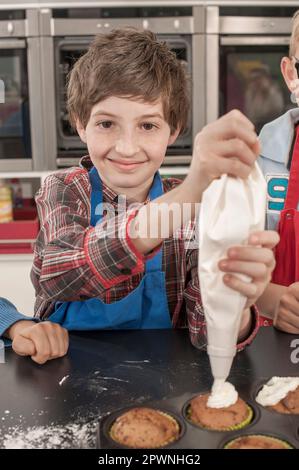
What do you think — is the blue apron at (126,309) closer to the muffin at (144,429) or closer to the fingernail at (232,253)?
the muffin at (144,429)

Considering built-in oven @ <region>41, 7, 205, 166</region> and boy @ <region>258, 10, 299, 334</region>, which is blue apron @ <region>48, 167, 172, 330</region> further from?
built-in oven @ <region>41, 7, 205, 166</region>

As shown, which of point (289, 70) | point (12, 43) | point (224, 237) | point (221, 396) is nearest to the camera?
point (224, 237)

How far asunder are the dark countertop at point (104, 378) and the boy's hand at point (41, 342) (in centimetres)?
1

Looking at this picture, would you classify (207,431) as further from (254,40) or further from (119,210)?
(254,40)

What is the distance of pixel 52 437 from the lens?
2.58 feet

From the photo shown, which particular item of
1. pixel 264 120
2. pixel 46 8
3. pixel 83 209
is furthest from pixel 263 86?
pixel 83 209

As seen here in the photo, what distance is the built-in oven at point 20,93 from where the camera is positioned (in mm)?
2592

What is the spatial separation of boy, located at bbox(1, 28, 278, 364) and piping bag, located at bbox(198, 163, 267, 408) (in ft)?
0.33

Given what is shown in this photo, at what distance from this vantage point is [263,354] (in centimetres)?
104

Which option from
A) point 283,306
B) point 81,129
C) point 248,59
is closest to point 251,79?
point 248,59

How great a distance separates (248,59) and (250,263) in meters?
2.07

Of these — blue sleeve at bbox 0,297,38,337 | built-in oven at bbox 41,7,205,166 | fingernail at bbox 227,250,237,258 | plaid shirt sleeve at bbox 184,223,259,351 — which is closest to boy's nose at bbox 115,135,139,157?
plaid shirt sleeve at bbox 184,223,259,351

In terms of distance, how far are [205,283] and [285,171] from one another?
0.81m

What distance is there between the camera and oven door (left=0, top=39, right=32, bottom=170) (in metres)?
2.63
